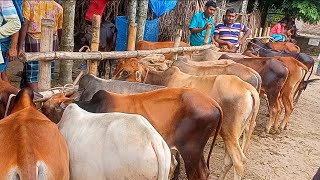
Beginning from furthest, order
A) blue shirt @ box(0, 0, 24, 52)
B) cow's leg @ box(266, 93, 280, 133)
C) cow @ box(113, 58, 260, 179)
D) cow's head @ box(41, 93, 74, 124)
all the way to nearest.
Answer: cow's leg @ box(266, 93, 280, 133) < cow @ box(113, 58, 260, 179) < blue shirt @ box(0, 0, 24, 52) < cow's head @ box(41, 93, 74, 124)

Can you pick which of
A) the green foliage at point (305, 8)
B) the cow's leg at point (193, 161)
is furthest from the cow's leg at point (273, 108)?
the green foliage at point (305, 8)

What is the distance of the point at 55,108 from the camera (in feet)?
12.0

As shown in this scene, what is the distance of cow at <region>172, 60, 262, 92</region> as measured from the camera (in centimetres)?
550

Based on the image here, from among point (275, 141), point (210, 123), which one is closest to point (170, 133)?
point (210, 123)

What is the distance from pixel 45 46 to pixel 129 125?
1.94 metres

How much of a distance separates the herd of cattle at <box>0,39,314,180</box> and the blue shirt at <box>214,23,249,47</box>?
265 centimetres

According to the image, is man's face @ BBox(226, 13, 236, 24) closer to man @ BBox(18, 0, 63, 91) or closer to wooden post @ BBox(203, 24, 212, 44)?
wooden post @ BBox(203, 24, 212, 44)

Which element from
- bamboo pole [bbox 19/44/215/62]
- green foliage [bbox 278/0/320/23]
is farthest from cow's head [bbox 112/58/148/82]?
green foliage [bbox 278/0/320/23]

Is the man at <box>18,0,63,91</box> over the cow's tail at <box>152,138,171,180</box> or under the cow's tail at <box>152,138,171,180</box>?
over

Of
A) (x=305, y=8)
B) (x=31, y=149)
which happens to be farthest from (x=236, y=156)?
(x=305, y=8)

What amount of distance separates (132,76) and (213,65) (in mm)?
1407

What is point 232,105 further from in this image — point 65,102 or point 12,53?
point 12,53

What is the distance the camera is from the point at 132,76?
4.98 m

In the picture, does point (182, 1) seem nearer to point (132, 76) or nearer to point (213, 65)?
point (213, 65)
